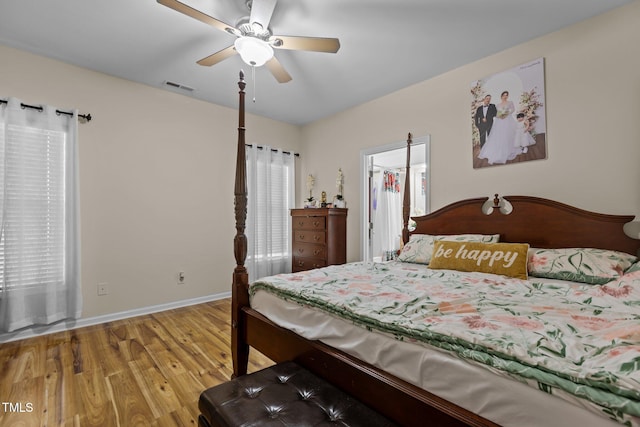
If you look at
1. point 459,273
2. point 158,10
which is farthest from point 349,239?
point 158,10

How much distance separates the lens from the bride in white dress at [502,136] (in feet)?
8.75

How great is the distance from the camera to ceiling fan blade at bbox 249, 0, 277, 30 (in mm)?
1841

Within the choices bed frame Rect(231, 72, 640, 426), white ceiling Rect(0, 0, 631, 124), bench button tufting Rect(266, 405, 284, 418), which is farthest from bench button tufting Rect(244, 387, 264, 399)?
white ceiling Rect(0, 0, 631, 124)

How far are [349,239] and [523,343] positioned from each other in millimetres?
3254

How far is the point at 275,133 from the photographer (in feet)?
15.3

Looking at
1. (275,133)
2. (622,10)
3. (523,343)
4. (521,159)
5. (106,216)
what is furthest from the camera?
(275,133)

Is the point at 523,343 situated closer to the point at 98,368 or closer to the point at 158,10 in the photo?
the point at 98,368

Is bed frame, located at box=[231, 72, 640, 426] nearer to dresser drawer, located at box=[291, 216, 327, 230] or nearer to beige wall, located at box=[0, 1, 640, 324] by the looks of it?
beige wall, located at box=[0, 1, 640, 324]

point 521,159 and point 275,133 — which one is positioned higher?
point 275,133

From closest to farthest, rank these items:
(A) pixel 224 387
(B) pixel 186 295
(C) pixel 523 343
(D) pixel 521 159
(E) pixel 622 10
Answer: (C) pixel 523 343 → (A) pixel 224 387 → (E) pixel 622 10 → (D) pixel 521 159 → (B) pixel 186 295

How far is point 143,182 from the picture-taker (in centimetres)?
341

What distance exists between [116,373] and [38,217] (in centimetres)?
172

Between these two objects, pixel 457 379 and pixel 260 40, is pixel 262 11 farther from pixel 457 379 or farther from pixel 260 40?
pixel 457 379

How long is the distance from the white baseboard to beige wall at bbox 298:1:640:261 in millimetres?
3147
